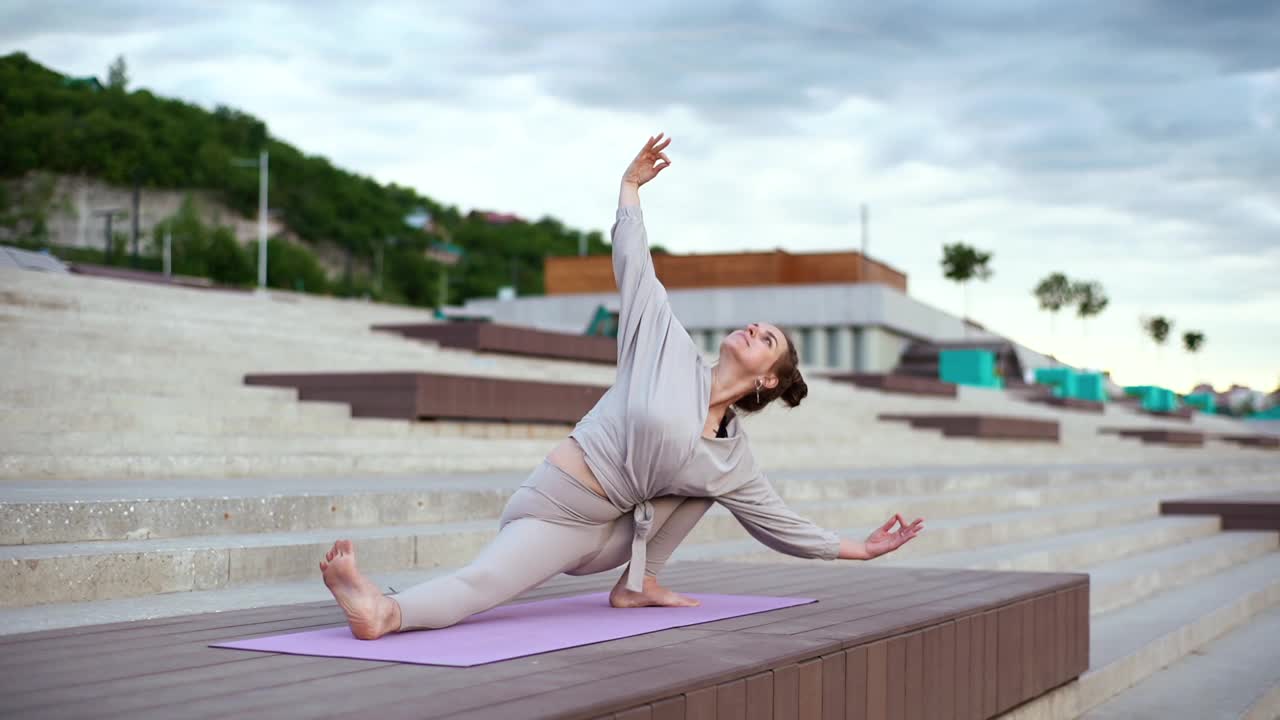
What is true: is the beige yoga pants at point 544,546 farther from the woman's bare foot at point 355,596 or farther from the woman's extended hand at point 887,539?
the woman's extended hand at point 887,539

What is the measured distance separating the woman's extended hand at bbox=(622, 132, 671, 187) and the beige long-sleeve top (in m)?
0.10

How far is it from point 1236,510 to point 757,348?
974 centimetres

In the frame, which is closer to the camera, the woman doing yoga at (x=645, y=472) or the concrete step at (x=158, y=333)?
the woman doing yoga at (x=645, y=472)

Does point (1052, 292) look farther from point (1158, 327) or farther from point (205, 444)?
point (205, 444)

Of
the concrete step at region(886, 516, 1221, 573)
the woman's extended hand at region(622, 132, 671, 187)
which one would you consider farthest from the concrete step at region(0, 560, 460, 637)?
the concrete step at region(886, 516, 1221, 573)

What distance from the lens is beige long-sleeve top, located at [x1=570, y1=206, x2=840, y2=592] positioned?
3.81m

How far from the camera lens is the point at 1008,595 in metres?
4.62

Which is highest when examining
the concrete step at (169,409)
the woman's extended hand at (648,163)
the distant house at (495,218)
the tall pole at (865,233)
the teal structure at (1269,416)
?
the distant house at (495,218)

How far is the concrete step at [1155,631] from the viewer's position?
17.5ft

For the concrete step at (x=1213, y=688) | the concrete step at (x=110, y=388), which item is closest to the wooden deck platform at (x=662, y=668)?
the concrete step at (x=1213, y=688)

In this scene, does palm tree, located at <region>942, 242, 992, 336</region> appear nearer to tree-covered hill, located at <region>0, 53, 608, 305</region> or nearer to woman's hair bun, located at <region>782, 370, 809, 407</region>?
tree-covered hill, located at <region>0, 53, 608, 305</region>

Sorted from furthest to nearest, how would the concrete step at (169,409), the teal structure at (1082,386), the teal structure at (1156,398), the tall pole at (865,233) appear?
the teal structure at (1156,398)
the teal structure at (1082,386)
the tall pole at (865,233)
the concrete step at (169,409)

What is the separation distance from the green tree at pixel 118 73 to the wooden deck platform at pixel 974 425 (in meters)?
89.2

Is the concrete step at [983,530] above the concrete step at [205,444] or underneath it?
underneath
